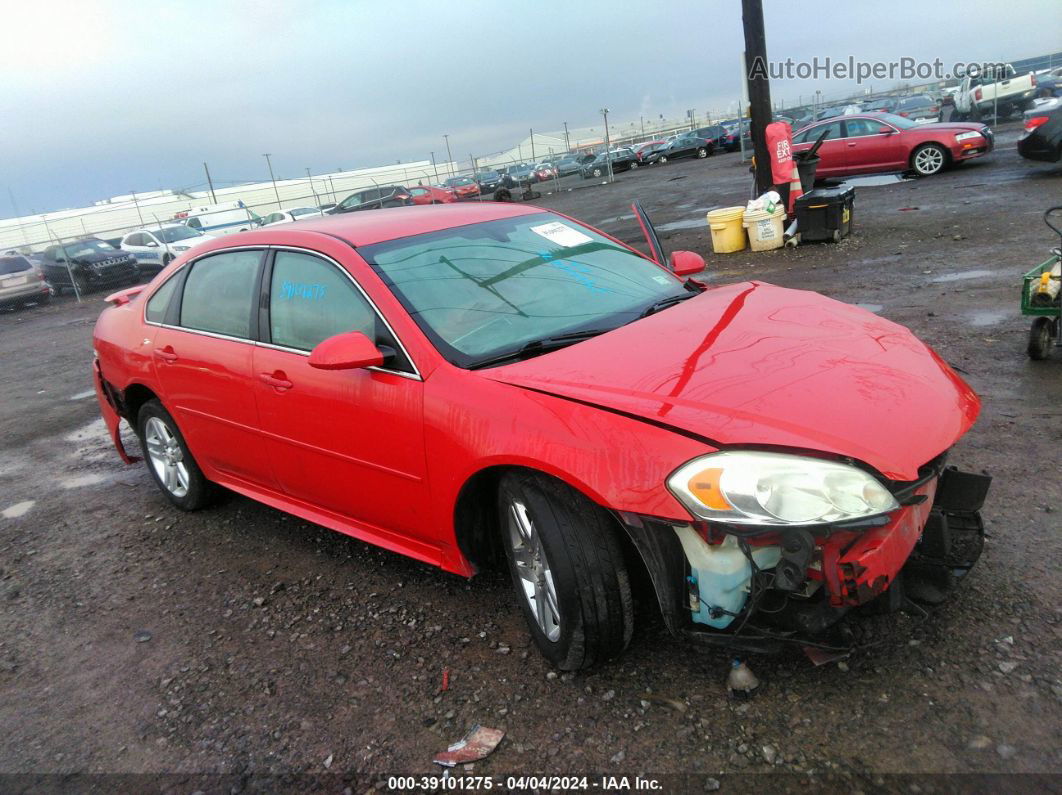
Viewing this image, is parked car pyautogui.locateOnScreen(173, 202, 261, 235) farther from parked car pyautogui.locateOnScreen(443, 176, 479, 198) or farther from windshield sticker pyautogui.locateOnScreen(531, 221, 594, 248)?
windshield sticker pyautogui.locateOnScreen(531, 221, 594, 248)

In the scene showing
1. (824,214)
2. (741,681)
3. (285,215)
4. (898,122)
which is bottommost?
(741,681)

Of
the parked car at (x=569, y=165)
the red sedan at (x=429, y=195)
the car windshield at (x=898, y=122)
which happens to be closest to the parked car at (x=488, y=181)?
the parked car at (x=569, y=165)

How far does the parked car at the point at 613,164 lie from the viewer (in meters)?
36.8

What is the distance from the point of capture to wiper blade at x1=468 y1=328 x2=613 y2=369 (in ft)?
9.31

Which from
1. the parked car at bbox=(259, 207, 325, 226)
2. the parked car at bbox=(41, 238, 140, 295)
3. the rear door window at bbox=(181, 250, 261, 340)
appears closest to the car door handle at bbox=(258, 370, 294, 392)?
the rear door window at bbox=(181, 250, 261, 340)

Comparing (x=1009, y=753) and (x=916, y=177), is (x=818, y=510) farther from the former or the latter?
(x=916, y=177)

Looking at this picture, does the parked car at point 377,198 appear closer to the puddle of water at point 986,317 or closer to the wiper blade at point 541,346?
the puddle of water at point 986,317

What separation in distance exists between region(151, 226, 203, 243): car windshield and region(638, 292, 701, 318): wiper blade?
2192cm

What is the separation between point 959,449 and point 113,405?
16.7ft

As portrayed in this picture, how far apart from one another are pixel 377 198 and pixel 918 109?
1927 cm

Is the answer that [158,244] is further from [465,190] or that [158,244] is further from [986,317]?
[986,317]

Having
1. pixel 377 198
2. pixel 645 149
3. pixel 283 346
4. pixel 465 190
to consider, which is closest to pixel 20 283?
pixel 377 198

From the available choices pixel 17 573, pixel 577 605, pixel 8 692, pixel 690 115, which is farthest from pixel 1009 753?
pixel 690 115

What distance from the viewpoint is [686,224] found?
50.3ft
